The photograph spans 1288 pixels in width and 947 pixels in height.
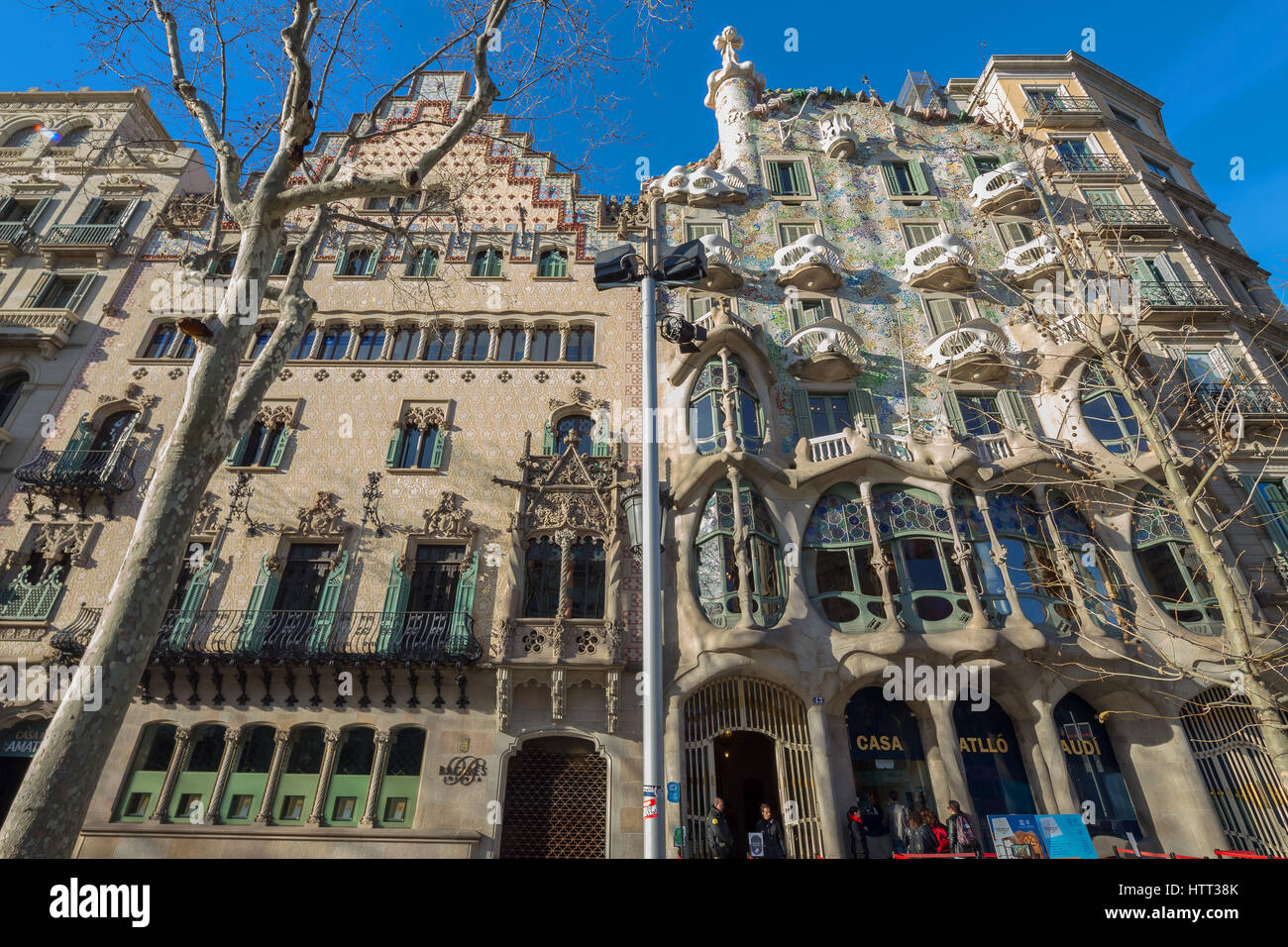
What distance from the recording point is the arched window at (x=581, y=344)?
20084 mm

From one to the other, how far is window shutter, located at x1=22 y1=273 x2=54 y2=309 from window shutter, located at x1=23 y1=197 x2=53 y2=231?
2.36m

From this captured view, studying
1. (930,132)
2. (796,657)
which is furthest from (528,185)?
(796,657)

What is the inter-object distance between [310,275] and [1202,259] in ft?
99.8

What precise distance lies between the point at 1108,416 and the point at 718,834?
15.2m

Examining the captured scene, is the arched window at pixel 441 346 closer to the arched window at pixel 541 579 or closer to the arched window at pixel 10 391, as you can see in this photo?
the arched window at pixel 541 579

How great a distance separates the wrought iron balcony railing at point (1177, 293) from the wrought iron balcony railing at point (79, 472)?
3032cm

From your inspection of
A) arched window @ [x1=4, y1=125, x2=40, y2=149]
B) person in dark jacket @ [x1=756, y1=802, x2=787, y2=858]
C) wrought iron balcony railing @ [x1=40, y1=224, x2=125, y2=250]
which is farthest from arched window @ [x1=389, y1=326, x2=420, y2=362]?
arched window @ [x1=4, y1=125, x2=40, y2=149]

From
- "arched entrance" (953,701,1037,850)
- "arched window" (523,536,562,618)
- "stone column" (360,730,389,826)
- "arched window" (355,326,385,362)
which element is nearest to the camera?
"stone column" (360,730,389,826)

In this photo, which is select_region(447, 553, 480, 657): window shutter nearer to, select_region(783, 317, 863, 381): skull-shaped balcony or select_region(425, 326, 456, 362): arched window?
select_region(425, 326, 456, 362): arched window

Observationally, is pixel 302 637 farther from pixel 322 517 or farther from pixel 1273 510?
pixel 1273 510

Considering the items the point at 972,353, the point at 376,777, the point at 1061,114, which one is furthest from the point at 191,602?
the point at 1061,114

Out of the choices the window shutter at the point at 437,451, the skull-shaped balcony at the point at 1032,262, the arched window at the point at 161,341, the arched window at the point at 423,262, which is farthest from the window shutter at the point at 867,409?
the arched window at the point at 161,341

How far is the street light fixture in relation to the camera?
21.6ft

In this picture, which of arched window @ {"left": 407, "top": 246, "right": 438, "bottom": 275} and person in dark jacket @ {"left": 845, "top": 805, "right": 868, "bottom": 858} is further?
arched window @ {"left": 407, "top": 246, "right": 438, "bottom": 275}
